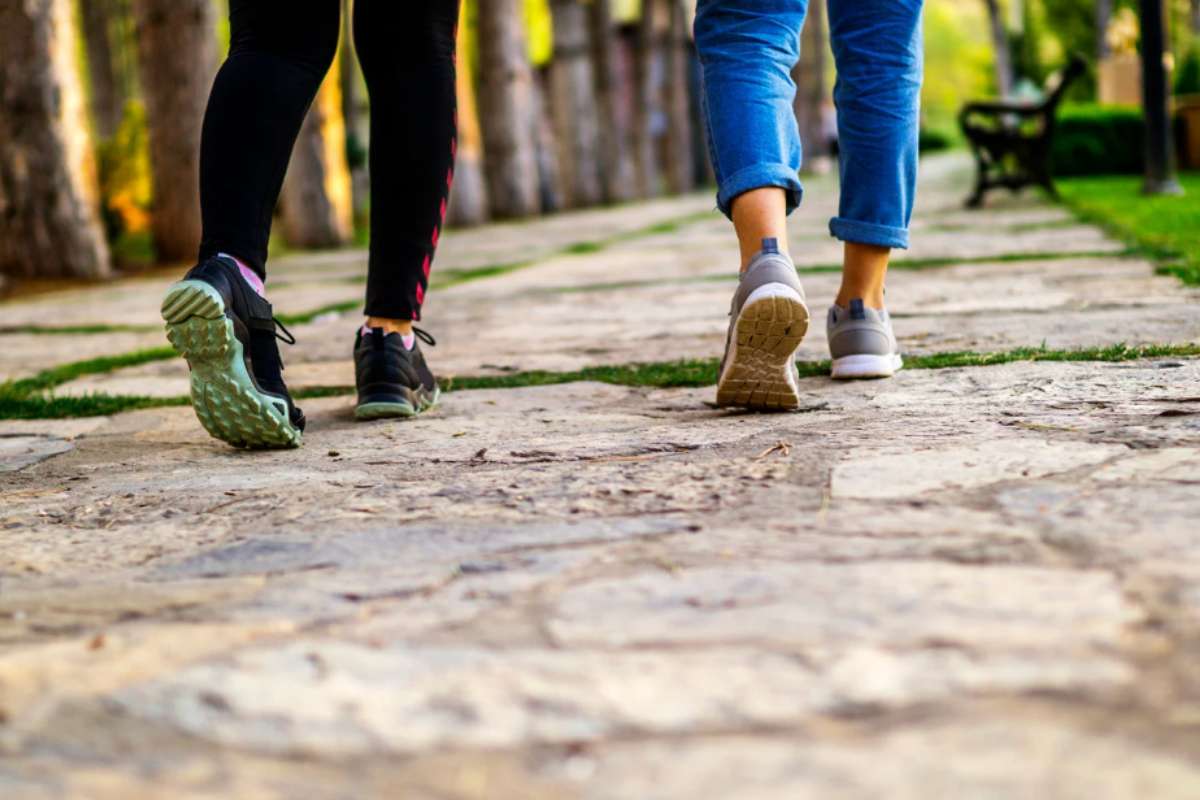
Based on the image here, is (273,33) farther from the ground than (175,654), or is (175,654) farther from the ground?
(273,33)

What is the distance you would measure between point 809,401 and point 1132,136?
38.1ft

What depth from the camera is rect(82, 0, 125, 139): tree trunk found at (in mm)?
16906

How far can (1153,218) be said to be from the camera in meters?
6.04

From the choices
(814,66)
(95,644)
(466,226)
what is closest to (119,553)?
(95,644)

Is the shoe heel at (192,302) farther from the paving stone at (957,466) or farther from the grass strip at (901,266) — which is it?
the grass strip at (901,266)

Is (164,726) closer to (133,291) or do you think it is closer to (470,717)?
(470,717)

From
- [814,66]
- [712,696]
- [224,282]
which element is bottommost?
[712,696]

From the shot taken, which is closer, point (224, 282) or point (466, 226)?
point (224, 282)

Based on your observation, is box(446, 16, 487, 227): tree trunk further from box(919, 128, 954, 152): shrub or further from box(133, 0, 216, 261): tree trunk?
box(919, 128, 954, 152): shrub

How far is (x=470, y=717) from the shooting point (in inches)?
40.1

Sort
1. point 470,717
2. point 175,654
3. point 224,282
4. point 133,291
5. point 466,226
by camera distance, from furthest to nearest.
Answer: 1. point 466,226
2. point 133,291
3. point 224,282
4. point 175,654
5. point 470,717

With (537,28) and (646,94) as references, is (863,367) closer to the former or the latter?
(646,94)

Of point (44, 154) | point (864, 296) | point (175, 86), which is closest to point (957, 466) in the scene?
point (864, 296)

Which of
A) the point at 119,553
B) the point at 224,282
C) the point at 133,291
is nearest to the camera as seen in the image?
the point at 119,553
